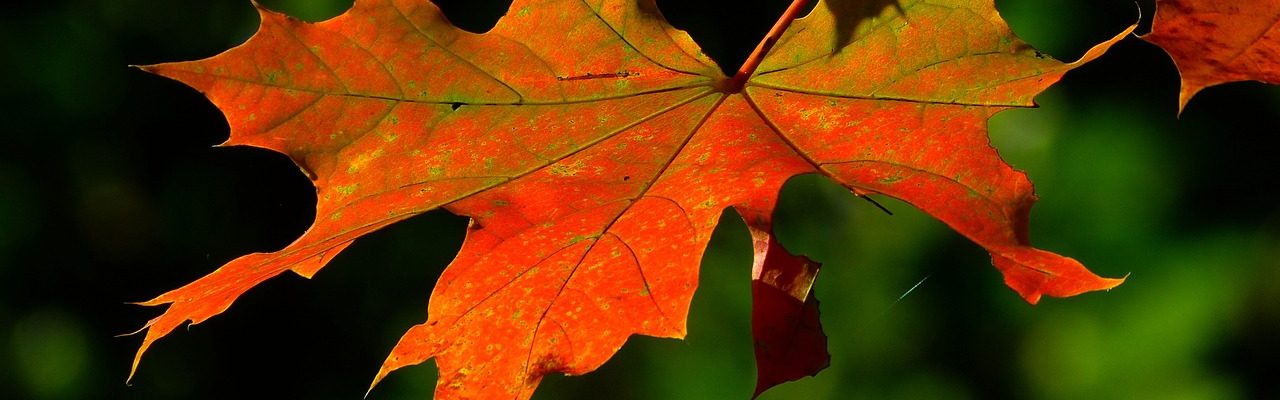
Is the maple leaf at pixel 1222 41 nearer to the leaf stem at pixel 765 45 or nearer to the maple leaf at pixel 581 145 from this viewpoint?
the maple leaf at pixel 581 145

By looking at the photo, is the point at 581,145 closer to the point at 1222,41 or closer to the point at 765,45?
the point at 765,45

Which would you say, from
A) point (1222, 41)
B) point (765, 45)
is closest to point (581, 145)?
point (765, 45)

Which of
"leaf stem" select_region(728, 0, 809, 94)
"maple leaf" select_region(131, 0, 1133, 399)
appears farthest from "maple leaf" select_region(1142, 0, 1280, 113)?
"leaf stem" select_region(728, 0, 809, 94)

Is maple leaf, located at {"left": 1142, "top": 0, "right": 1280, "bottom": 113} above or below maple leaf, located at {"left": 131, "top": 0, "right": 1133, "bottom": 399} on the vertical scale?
above

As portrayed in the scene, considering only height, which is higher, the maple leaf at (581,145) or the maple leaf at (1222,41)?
the maple leaf at (1222,41)

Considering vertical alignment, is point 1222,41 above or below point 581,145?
above

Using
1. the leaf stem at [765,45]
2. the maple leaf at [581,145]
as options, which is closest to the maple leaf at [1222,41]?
the maple leaf at [581,145]

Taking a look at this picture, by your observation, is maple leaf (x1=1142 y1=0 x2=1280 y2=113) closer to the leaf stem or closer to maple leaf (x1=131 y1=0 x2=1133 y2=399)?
maple leaf (x1=131 y1=0 x2=1133 y2=399)
